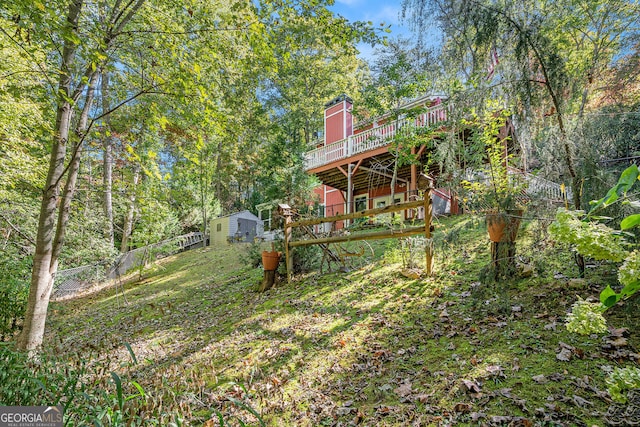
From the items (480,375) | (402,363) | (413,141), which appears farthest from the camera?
(413,141)

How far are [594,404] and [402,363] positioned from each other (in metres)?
Result: 1.44

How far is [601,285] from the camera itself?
330cm

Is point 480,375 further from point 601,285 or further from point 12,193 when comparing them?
point 12,193

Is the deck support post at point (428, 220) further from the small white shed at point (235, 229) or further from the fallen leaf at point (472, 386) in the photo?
the small white shed at point (235, 229)

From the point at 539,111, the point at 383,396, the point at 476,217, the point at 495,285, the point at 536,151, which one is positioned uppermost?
the point at 539,111

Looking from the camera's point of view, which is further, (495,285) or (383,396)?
(495,285)

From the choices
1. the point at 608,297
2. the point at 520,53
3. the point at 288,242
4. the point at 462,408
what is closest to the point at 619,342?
the point at 462,408

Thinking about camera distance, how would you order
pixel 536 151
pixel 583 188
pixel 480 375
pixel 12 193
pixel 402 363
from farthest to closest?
pixel 12 193
pixel 536 151
pixel 583 188
pixel 402 363
pixel 480 375

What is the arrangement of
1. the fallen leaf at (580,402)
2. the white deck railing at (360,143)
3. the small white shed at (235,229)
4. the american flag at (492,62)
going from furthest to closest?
the small white shed at (235,229)
the white deck railing at (360,143)
the american flag at (492,62)
the fallen leaf at (580,402)

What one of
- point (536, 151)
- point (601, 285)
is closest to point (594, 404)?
point (601, 285)

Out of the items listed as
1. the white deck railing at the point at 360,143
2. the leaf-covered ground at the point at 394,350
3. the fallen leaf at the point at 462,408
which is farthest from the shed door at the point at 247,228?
the fallen leaf at the point at 462,408

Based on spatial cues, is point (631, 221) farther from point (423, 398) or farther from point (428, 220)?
point (428, 220)

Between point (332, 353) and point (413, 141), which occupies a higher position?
point (413, 141)

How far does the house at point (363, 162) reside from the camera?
1051 cm
